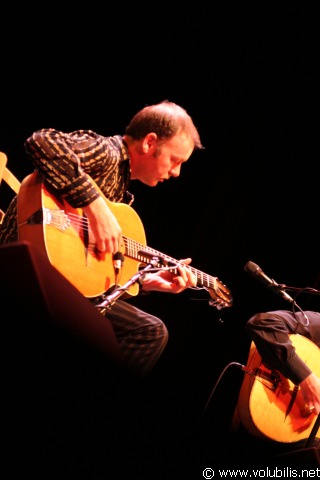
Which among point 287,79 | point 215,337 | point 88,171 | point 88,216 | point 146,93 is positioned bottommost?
point 215,337

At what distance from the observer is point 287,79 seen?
13.2 feet

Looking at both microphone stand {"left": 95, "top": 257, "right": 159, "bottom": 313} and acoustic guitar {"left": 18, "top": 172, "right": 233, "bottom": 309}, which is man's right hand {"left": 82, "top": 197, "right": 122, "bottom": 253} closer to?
acoustic guitar {"left": 18, "top": 172, "right": 233, "bottom": 309}

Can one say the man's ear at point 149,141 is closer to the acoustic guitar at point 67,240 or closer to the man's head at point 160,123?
the man's head at point 160,123

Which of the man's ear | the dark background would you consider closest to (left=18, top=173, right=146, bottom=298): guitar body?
the man's ear

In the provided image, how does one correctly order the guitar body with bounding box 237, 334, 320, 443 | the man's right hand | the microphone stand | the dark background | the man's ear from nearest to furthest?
the microphone stand < the man's right hand < the man's ear < the guitar body with bounding box 237, 334, 320, 443 < the dark background

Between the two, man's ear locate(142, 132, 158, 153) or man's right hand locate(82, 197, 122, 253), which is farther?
man's ear locate(142, 132, 158, 153)

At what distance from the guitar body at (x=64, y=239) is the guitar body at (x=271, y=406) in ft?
5.05

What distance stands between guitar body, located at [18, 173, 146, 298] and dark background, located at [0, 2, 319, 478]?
67.7 inches

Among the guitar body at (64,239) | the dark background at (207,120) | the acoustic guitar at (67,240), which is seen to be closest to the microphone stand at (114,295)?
the acoustic guitar at (67,240)

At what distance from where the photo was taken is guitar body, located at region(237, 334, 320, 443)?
3100mm

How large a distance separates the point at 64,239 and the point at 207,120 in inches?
107

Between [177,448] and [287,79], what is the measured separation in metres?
3.86

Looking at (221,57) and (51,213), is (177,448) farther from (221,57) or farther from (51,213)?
(221,57)

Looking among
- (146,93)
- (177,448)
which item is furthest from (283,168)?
(177,448)
